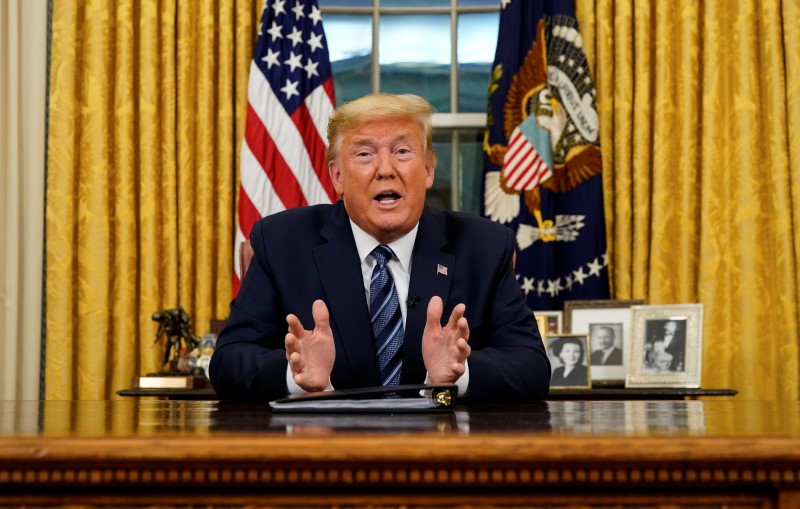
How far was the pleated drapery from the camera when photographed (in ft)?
14.5

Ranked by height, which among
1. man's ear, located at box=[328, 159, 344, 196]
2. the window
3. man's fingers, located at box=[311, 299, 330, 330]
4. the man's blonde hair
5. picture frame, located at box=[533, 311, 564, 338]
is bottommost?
picture frame, located at box=[533, 311, 564, 338]

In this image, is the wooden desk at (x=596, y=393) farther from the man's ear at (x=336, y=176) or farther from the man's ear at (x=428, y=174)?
the man's ear at (x=428, y=174)

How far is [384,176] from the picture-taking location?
2.57 m

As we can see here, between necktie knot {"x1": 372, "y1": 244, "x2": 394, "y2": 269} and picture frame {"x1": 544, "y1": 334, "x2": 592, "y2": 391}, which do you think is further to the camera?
picture frame {"x1": 544, "y1": 334, "x2": 592, "y2": 391}

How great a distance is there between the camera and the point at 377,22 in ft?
16.3

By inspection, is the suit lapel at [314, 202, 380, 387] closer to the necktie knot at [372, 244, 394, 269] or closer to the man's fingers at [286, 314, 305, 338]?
the necktie knot at [372, 244, 394, 269]

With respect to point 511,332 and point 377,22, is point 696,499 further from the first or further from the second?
point 377,22

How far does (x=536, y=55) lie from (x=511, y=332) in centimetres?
229

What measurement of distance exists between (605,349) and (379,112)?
6.69ft

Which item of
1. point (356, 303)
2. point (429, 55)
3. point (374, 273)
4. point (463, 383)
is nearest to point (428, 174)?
point (374, 273)

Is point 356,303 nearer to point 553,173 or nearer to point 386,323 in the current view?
point 386,323

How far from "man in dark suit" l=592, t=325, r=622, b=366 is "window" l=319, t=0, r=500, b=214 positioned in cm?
111

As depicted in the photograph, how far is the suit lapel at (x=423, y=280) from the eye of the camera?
2.38 m

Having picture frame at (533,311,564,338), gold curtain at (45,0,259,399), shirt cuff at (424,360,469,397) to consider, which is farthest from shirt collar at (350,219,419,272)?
gold curtain at (45,0,259,399)
